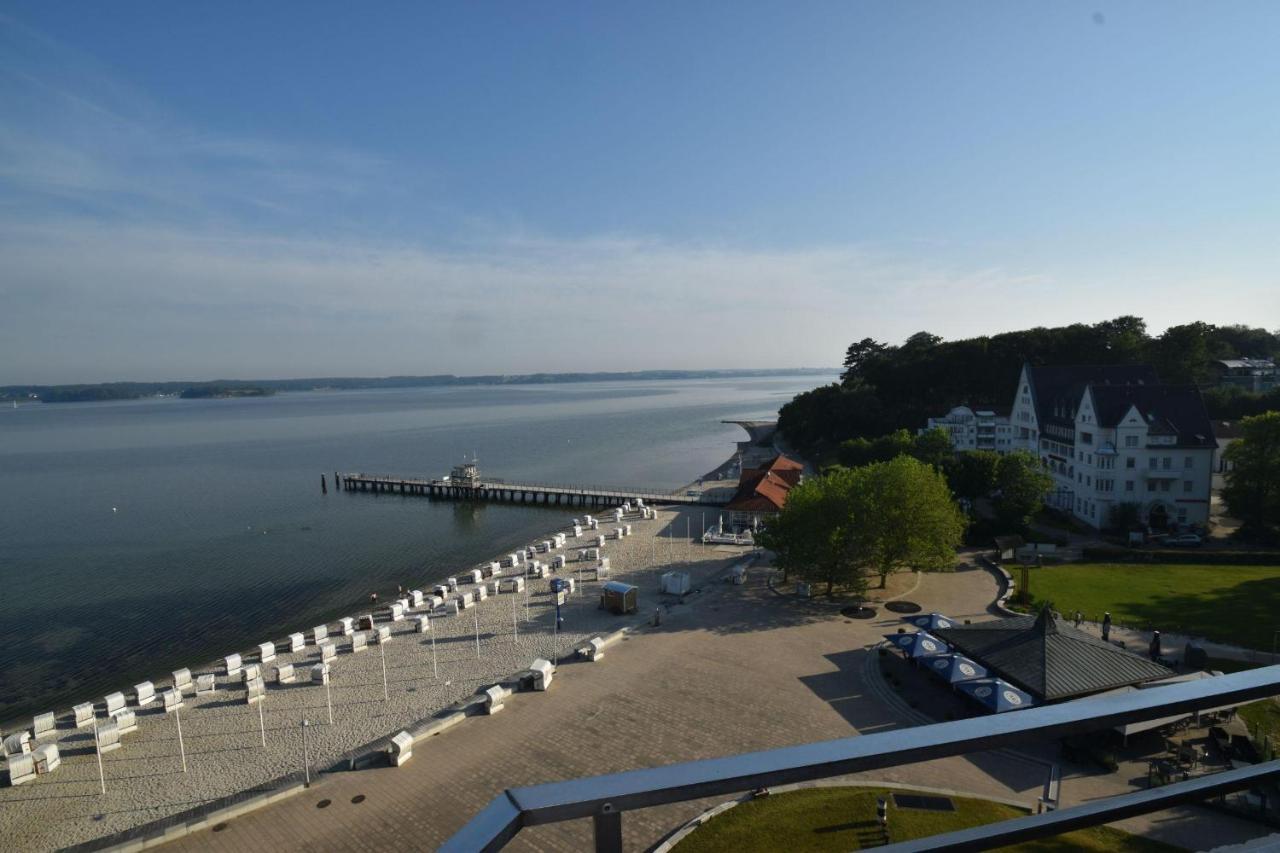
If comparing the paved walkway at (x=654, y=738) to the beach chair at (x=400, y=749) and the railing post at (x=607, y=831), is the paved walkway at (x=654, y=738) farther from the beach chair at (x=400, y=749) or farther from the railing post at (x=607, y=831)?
the railing post at (x=607, y=831)

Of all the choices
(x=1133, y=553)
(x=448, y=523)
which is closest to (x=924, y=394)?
(x=1133, y=553)

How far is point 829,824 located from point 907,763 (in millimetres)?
14074

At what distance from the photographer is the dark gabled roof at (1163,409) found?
39.7 m

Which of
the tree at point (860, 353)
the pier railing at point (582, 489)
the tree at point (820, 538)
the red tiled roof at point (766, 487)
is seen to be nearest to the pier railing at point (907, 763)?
the tree at point (820, 538)

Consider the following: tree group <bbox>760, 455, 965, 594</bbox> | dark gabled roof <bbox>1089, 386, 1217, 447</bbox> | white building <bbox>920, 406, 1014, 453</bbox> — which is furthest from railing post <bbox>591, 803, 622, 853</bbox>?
white building <bbox>920, 406, 1014, 453</bbox>

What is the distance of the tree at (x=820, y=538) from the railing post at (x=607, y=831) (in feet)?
87.7

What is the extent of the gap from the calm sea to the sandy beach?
12.8ft

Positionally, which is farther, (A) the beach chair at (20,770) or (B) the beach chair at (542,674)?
(B) the beach chair at (542,674)

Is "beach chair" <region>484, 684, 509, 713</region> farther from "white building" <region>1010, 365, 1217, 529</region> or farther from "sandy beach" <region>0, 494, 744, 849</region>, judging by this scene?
"white building" <region>1010, 365, 1217, 529</region>

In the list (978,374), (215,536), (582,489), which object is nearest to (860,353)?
(978,374)

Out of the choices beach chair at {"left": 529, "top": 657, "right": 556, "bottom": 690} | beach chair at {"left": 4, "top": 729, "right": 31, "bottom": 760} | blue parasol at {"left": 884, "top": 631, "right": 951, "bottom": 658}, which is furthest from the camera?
beach chair at {"left": 529, "top": 657, "right": 556, "bottom": 690}

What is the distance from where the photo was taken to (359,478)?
71.6 metres

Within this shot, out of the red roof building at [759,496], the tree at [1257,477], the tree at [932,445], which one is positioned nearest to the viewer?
the tree at [1257,477]

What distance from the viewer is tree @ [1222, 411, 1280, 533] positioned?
1403 inches
